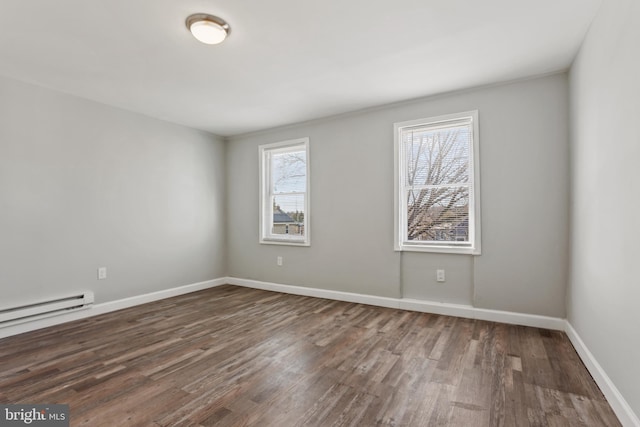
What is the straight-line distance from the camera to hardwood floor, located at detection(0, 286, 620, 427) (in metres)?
1.72

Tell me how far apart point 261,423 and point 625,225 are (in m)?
2.19

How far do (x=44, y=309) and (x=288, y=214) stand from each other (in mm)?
2947

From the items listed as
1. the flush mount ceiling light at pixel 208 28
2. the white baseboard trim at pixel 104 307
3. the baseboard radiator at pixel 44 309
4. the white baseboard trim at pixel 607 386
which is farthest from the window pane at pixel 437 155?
the baseboard radiator at pixel 44 309

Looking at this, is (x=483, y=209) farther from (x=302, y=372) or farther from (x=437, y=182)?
(x=302, y=372)

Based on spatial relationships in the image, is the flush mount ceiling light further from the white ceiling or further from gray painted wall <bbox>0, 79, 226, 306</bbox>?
gray painted wall <bbox>0, 79, 226, 306</bbox>

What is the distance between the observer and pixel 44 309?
10.2ft

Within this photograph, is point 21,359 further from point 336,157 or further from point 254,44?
point 336,157

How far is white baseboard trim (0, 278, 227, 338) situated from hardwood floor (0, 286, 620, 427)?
0.36 feet

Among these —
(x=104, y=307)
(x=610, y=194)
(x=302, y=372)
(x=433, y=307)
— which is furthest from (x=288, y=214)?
(x=610, y=194)

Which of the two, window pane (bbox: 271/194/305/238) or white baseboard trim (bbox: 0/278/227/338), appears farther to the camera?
window pane (bbox: 271/194/305/238)

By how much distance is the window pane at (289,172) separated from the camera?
462cm

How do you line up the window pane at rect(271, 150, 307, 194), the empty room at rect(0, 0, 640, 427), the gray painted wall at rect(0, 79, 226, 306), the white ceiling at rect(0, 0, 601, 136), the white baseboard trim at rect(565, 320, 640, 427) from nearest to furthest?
the white baseboard trim at rect(565, 320, 640, 427)
the empty room at rect(0, 0, 640, 427)
the white ceiling at rect(0, 0, 601, 136)
the gray painted wall at rect(0, 79, 226, 306)
the window pane at rect(271, 150, 307, 194)

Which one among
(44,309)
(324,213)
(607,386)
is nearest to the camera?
(607,386)

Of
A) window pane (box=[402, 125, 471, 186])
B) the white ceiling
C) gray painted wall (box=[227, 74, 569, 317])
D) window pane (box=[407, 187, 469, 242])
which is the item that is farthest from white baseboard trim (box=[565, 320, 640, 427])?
the white ceiling
